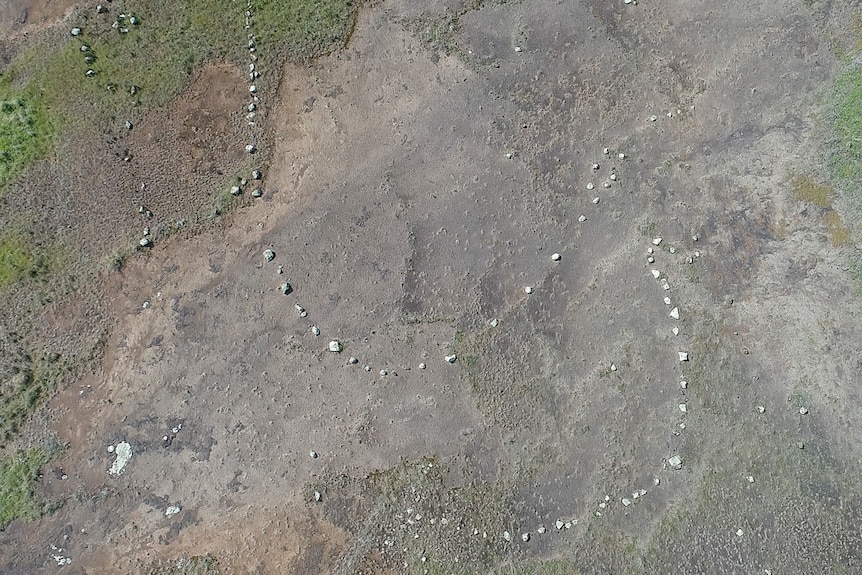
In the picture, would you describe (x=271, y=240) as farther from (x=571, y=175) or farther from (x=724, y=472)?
(x=724, y=472)

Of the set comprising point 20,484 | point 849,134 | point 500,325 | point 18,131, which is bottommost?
point 500,325

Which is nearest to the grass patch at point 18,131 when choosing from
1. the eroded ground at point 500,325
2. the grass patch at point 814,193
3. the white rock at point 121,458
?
the eroded ground at point 500,325

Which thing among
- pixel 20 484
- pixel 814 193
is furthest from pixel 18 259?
pixel 814 193

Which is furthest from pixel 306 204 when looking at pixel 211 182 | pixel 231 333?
pixel 231 333

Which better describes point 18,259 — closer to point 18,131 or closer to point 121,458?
point 18,131

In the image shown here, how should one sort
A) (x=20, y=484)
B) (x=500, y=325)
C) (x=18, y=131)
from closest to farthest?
1. (x=20, y=484)
2. (x=500, y=325)
3. (x=18, y=131)
